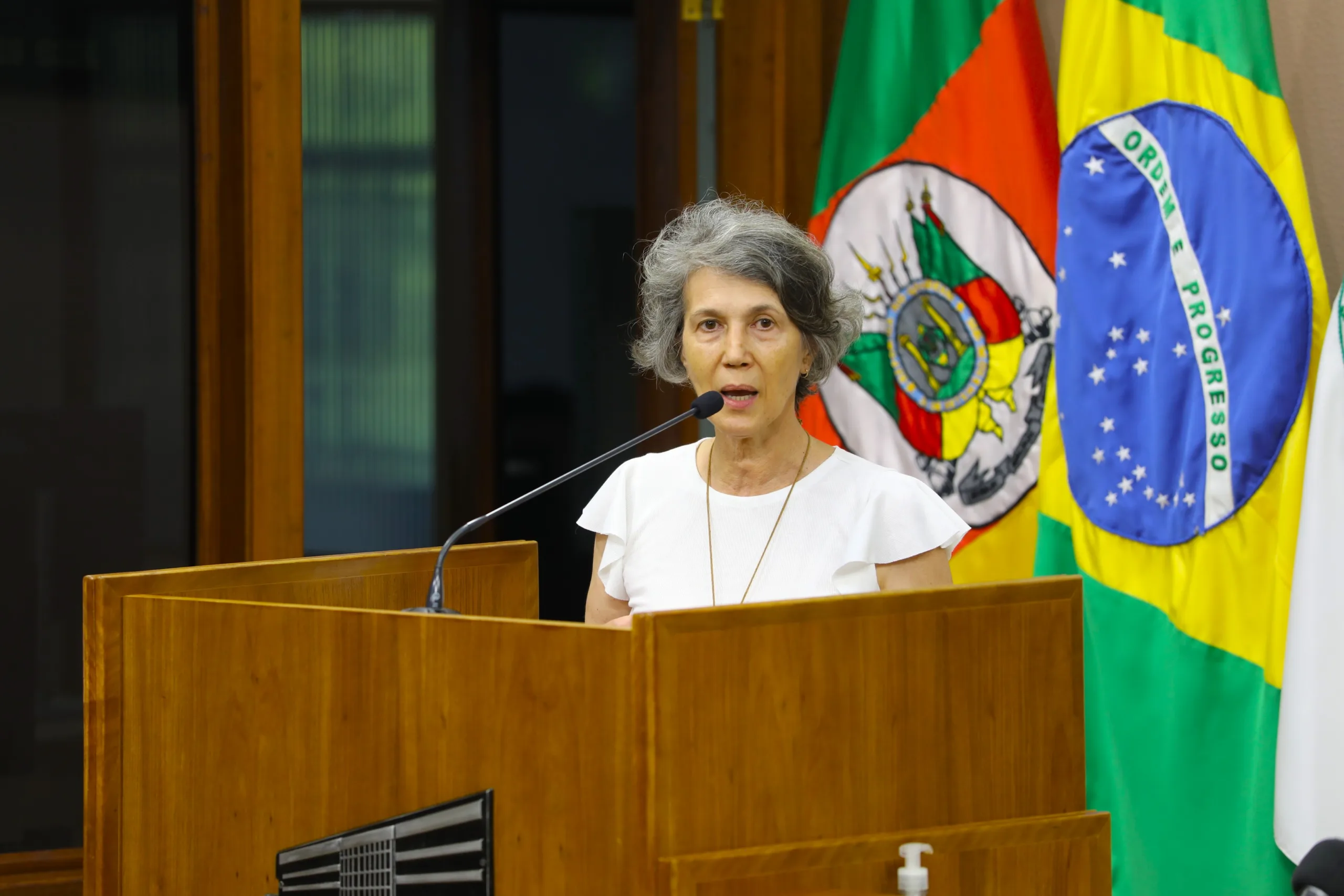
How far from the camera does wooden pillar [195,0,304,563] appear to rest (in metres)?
2.80

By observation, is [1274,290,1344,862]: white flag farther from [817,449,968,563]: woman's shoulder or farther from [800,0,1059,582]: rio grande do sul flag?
[800,0,1059,582]: rio grande do sul flag

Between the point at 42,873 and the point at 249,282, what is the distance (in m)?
1.27

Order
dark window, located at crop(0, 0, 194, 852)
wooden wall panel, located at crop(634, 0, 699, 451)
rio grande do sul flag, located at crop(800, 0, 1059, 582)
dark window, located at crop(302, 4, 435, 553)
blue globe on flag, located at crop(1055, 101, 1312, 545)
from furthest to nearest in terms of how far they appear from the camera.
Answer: wooden wall panel, located at crop(634, 0, 699, 451)
dark window, located at crop(302, 4, 435, 553)
dark window, located at crop(0, 0, 194, 852)
rio grande do sul flag, located at crop(800, 0, 1059, 582)
blue globe on flag, located at crop(1055, 101, 1312, 545)

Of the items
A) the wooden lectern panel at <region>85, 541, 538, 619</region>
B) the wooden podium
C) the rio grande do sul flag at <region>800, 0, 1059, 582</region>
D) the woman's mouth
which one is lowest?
the wooden podium

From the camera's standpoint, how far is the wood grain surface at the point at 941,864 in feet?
3.17

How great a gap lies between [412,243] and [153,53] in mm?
682

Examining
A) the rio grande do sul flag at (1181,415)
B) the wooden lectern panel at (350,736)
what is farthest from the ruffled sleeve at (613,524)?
the rio grande do sul flag at (1181,415)

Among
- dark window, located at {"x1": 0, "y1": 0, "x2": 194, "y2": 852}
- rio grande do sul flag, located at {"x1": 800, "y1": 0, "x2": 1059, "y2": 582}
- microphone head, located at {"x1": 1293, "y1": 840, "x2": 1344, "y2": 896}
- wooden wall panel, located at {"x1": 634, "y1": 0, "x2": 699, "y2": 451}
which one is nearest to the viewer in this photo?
microphone head, located at {"x1": 1293, "y1": 840, "x2": 1344, "y2": 896}

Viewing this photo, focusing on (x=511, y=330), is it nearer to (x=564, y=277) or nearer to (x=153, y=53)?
(x=564, y=277)

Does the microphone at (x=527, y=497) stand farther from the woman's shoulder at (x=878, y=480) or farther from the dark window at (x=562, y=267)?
the dark window at (x=562, y=267)

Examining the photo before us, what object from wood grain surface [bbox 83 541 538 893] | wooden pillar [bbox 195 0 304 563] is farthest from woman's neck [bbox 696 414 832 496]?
wooden pillar [bbox 195 0 304 563]

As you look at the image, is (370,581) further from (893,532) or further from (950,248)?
(950,248)

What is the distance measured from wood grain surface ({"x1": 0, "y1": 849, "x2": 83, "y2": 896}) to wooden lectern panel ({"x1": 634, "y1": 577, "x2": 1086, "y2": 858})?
219 cm

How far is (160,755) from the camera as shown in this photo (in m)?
1.27
